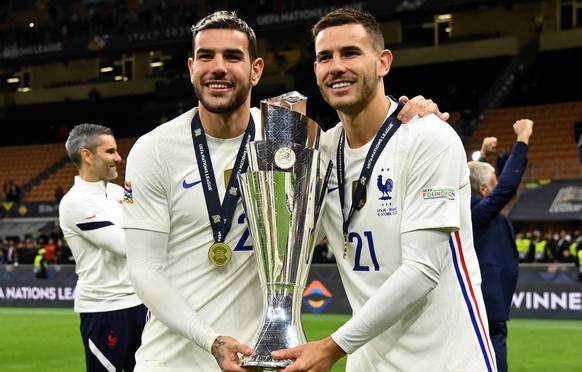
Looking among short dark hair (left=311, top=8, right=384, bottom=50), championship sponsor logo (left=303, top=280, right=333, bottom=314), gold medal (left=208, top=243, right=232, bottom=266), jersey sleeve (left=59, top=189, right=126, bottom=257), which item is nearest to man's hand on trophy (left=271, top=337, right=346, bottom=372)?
gold medal (left=208, top=243, right=232, bottom=266)

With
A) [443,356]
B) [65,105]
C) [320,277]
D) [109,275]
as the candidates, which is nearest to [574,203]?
[320,277]

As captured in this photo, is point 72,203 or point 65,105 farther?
point 65,105

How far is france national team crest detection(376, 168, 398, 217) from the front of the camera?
3.11 meters

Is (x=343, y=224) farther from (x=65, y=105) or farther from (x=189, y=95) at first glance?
(x=65, y=105)

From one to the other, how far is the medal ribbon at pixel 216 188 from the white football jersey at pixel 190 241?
0.02 metres

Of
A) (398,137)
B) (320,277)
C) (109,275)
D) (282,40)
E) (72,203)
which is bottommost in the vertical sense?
(320,277)

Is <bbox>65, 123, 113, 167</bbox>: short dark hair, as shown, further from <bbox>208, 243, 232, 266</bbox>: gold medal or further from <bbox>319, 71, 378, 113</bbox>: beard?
<bbox>319, 71, 378, 113</bbox>: beard

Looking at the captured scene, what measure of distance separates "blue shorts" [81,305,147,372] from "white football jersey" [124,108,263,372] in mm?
2402

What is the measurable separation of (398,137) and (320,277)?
1114cm

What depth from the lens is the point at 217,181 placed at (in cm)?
337

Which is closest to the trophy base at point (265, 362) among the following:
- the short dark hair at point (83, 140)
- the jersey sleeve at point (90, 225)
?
the jersey sleeve at point (90, 225)

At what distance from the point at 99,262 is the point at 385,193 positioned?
3.13 m

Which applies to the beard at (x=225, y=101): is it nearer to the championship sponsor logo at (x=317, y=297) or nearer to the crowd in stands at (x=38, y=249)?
the championship sponsor logo at (x=317, y=297)

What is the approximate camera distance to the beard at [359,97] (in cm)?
312
